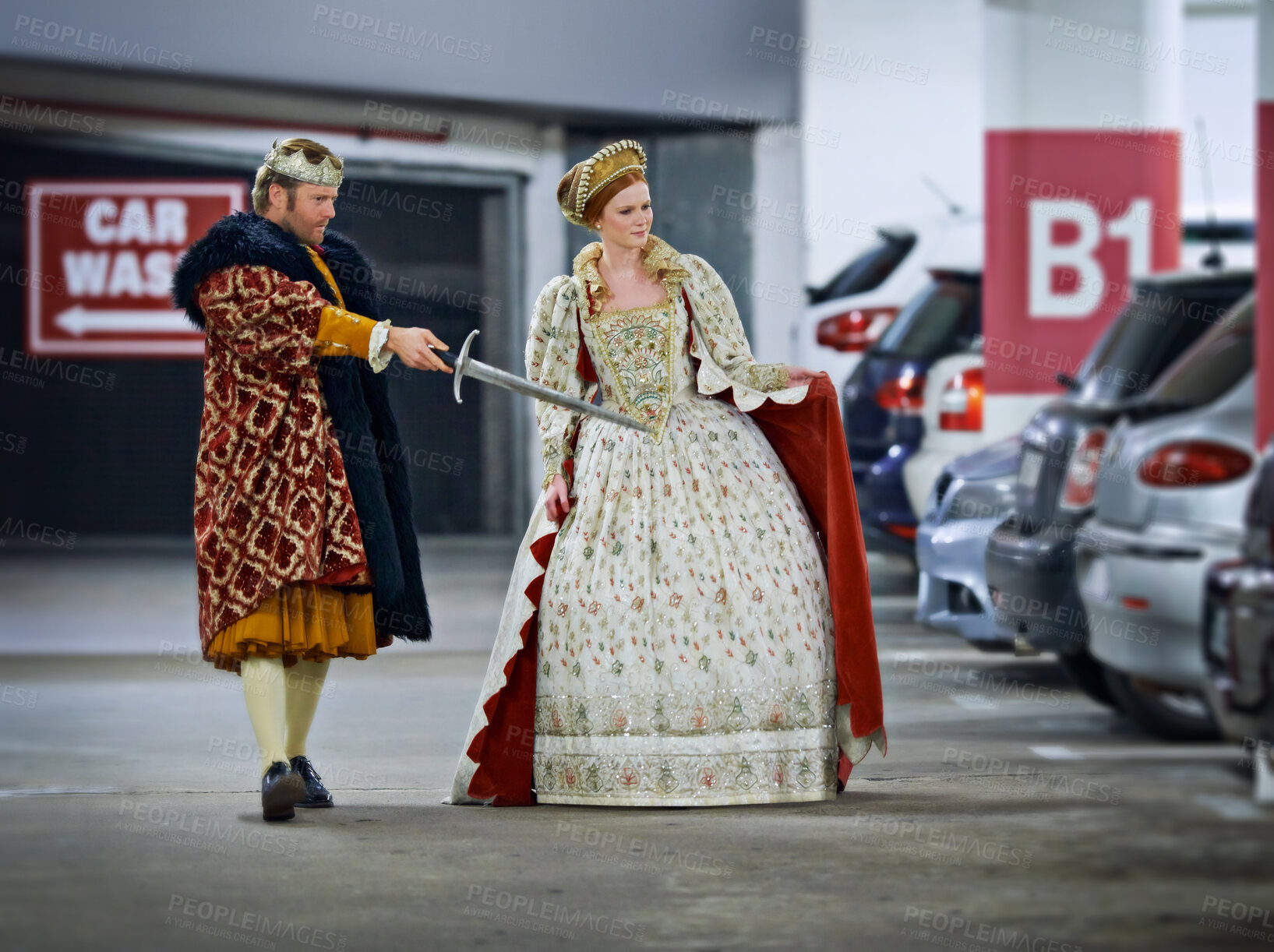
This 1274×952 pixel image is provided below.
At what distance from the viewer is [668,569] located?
446 centimetres

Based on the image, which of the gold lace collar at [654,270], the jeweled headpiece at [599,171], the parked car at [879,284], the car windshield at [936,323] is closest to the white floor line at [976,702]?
the gold lace collar at [654,270]

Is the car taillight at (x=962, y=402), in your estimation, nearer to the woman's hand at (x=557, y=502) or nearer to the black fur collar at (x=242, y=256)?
the woman's hand at (x=557, y=502)

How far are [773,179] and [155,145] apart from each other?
12.6ft

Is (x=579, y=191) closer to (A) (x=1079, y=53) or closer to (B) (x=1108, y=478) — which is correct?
(B) (x=1108, y=478)

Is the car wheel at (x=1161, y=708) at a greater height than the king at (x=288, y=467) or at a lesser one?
lesser

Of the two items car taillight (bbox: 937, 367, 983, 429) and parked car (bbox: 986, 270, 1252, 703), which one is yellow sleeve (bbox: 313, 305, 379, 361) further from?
car taillight (bbox: 937, 367, 983, 429)

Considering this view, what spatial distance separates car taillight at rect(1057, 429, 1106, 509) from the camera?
5.18m

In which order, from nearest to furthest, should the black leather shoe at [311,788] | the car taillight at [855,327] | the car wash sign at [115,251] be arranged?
the black leather shoe at [311,788] < the car taillight at [855,327] < the car wash sign at [115,251]

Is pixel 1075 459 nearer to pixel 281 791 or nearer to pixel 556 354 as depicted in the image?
pixel 556 354

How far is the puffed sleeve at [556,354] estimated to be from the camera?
15.3 feet

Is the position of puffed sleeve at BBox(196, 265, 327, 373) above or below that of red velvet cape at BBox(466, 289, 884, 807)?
above

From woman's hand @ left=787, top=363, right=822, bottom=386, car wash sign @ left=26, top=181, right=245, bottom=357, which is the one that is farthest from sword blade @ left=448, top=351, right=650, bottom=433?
car wash sign @ left=26, top=181, right=245, bottom=357

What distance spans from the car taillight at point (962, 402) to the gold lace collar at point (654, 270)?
11.1ft

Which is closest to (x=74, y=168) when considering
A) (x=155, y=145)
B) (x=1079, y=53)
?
(x=155, y=145)
